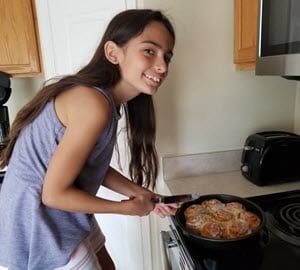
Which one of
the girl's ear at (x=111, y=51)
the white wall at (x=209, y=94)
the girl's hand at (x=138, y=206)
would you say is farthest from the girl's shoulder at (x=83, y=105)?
the white wall at (x=209, y=94)

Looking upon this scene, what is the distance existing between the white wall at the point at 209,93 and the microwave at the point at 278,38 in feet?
1.11

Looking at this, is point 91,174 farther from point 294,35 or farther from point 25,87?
point 25,87

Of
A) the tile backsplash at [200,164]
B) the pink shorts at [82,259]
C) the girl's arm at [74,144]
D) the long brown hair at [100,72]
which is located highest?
the long brown hair at [100,72]

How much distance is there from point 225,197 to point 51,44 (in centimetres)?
110

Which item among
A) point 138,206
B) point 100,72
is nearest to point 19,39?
point 100,72

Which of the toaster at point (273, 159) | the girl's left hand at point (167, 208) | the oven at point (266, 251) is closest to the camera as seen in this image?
the oven at point (266, 251)

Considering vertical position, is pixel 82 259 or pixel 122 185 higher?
pixel 122 185

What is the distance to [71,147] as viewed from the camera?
716 mm

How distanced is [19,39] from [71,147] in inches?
46.2

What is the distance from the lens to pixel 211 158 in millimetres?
1297

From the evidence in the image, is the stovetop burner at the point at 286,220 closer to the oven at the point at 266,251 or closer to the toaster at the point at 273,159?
the oven at the point at 266,251

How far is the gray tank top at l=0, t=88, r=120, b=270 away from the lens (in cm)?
78

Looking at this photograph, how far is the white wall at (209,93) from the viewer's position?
1159mm

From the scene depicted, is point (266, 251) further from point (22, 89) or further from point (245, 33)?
point (22, 89)
